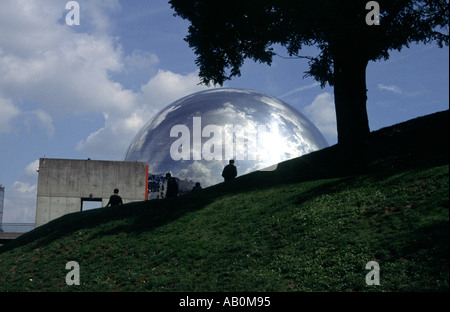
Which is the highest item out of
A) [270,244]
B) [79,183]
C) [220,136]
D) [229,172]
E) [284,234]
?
[220,136]

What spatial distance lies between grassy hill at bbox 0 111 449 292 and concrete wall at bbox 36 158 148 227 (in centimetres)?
1273

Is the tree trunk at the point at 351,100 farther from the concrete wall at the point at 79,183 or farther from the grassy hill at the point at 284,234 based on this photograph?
the concrete wall at the point at 79,183

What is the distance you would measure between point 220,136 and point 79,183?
1164 centimetres

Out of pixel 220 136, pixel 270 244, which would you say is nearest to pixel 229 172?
pixel 220 136

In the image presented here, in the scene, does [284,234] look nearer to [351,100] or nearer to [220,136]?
[351,100]

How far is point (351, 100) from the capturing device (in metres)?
18.1

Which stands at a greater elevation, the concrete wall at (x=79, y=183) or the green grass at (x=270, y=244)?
the concrete wall at (x=79, y=183)

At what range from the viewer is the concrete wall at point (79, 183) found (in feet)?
104

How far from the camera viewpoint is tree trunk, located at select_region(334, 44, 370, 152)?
1784cm

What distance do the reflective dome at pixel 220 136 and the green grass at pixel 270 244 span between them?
932 cm

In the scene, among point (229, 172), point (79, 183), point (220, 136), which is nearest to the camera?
point (229, 172)

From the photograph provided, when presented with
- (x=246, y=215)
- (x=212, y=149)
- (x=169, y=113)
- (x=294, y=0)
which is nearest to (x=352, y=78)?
(x=294, y=0)

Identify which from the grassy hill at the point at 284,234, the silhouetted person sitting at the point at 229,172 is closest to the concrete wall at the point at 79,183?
the silhouetted person sitting at the point at 229,172

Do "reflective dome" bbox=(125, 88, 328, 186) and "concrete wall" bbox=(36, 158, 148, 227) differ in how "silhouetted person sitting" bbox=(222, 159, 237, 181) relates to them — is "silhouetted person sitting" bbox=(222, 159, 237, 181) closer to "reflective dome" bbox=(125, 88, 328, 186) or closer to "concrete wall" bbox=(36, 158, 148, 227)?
"reflective dome" bbox=(125, 88, 328, 186)
